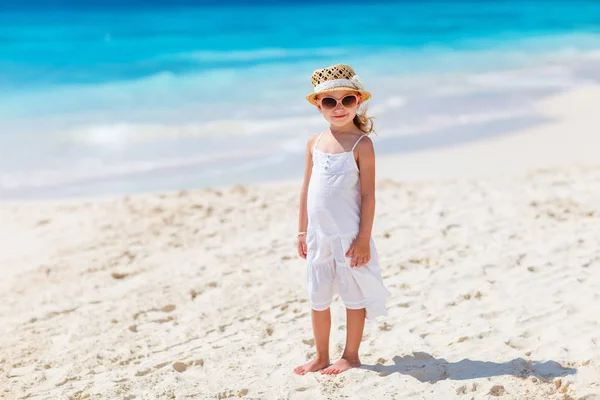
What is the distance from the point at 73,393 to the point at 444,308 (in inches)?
86.0

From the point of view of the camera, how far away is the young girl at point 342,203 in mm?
3439

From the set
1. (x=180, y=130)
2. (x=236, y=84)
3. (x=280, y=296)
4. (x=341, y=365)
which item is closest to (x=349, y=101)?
(x=341, y=365)

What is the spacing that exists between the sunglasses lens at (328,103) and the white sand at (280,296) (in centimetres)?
132

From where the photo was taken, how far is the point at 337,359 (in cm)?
395

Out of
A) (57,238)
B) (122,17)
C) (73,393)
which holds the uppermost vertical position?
(122,17)

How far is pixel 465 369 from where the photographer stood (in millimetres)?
3662

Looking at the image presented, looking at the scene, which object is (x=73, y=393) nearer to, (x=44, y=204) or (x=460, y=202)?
(x=460, y=202)

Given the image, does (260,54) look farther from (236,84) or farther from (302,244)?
(302,244)

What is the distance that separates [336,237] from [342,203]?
0.53 feet

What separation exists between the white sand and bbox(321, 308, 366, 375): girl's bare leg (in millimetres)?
73

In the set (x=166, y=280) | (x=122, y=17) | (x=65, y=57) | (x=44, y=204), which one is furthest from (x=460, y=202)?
(x=122, y=17)

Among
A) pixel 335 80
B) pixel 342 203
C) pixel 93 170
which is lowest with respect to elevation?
pixel 342 203

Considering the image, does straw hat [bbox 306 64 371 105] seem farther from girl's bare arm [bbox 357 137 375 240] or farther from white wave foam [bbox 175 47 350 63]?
white wave foam [bbox 175 47 350 63]

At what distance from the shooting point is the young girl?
3.44 meters
